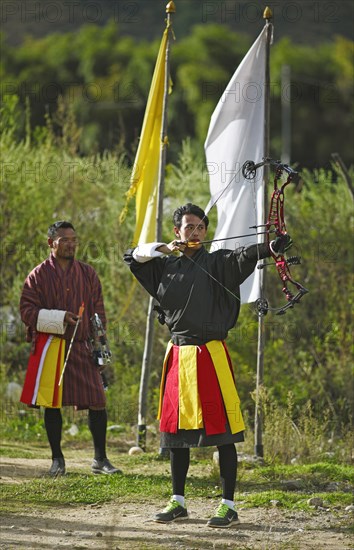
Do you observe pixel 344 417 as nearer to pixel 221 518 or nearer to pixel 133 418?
pixel 133 418

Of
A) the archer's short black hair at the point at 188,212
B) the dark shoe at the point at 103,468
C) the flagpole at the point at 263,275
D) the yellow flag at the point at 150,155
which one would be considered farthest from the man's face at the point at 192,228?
the yellow flag at the point at 150,155

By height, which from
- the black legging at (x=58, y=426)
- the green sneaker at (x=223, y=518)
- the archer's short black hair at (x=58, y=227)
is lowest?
the green sneaker at (x=223, y=518)

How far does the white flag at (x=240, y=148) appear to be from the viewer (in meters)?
7.56

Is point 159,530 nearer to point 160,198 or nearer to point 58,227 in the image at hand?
point 58,227

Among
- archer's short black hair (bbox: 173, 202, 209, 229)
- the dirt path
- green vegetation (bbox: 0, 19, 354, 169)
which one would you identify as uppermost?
green vegetation (bbox: 0, 19, 354, 169)

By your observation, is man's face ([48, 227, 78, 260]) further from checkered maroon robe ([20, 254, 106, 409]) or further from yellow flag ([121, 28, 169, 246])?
yellow flag ([121, 28, 169, 246])

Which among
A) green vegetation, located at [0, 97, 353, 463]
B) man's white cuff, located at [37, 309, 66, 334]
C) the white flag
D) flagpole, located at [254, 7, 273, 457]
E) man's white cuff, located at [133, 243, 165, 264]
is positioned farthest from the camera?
green vegetation, located at [0, 97, 353, 463]

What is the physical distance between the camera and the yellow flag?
8.60 metres

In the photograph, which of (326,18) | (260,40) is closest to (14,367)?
(260,40)

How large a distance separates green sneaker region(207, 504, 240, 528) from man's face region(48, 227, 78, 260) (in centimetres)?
241

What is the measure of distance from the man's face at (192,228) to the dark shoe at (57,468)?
2.29m

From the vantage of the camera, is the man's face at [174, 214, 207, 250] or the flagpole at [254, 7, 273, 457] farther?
the flagpole at [254, 7, 273, 457]

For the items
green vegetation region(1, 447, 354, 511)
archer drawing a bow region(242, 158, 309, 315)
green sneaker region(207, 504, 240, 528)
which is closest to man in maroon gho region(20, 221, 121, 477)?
green vegetation region(1, 447, 354, 511)

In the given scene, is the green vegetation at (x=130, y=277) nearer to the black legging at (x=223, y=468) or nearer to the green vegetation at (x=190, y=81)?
the black legging at (x=223, y=468)
